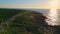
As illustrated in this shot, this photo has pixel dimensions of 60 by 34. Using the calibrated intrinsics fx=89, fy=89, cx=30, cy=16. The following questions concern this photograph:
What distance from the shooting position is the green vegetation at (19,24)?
702 millimetres

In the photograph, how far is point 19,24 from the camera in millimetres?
711

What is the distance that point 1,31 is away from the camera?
2.30 feet

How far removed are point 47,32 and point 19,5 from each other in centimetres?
31

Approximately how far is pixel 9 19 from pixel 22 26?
12 centimetres

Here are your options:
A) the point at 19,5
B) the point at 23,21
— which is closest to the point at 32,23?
the point at 23,21

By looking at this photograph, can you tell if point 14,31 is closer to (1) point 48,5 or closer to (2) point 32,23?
(2) point 32,23

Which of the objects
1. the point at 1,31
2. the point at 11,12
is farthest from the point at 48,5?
the point at 1,31

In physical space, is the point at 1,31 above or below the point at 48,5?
below

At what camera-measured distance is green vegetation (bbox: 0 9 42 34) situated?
0.70 meters

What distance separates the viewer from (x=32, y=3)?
0.73m

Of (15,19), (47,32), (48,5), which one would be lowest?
(47,32)

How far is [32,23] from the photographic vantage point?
2.34 feet

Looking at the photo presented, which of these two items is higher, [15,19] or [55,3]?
[55,3]

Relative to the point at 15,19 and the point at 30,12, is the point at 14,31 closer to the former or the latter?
the point at 15,19
